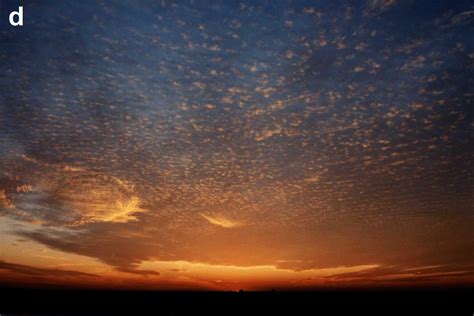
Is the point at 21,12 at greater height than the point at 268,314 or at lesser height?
greater

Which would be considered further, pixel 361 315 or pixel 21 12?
pixel 361 315

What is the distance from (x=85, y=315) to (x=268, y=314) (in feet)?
89.0

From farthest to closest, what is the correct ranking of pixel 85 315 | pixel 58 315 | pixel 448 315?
pixel 85 315, pixel 58 315, pixel 448 315

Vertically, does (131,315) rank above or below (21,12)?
below

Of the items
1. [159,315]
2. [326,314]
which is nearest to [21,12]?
[159,315]

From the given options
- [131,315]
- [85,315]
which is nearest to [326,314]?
[131,315]

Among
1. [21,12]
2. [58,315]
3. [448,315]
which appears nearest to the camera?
[21,12]

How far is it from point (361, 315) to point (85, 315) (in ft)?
127

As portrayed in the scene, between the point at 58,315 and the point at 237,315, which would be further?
the point at 58,315

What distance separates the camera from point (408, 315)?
4312 cm

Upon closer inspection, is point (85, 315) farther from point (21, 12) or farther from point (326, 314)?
point (21, 12)

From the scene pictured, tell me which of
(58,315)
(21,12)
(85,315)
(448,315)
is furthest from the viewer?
(85,315)

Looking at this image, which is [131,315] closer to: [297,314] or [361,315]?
[297,314]

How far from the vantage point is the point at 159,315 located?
4234 cm
